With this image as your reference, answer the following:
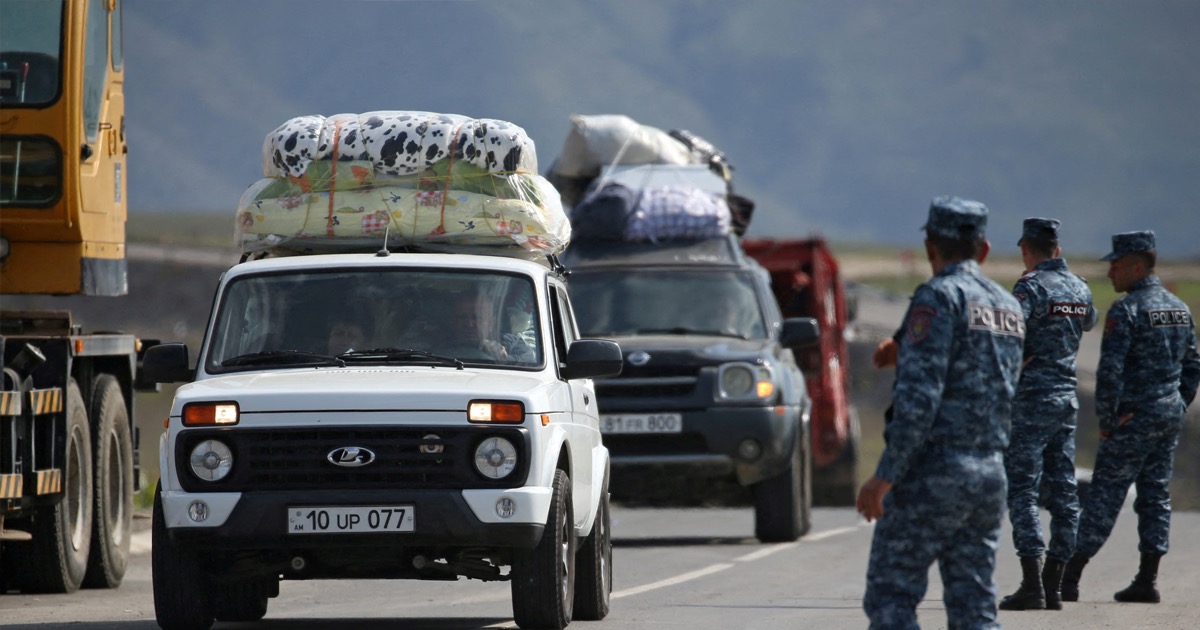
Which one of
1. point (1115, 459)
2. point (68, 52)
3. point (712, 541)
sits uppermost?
point (68, 52)

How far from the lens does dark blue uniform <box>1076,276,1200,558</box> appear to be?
12.5 m

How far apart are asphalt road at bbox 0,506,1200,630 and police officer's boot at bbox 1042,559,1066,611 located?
72 mm

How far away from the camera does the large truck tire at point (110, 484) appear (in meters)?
14.0

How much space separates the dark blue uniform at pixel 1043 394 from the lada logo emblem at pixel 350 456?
12.2 ft

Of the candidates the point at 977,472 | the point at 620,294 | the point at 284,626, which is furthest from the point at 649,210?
the point at 977,472

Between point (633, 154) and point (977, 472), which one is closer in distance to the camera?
point (977, 472)

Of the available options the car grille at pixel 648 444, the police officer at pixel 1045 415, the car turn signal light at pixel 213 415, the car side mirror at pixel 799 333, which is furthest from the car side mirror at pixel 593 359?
the car grille at pixel 648 444

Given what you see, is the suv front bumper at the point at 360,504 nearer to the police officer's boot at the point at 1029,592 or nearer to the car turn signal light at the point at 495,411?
the car turn signal light at the point at 495,411

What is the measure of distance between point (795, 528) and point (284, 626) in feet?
24.2

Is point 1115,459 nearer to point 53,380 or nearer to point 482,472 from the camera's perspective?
point 482,472

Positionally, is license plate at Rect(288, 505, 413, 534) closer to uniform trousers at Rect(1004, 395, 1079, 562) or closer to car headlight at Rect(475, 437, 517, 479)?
car headlight at Rect(475, 437, 517, 479)

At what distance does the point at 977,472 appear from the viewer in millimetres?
7648

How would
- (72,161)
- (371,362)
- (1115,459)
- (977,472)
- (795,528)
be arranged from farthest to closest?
(795,528) → (72,161) → (1115,459) → (371,362) → (977,472)

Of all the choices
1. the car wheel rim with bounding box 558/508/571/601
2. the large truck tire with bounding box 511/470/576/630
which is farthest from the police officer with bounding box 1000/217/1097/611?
the large truck tire with bounding box 511/470/576/630
